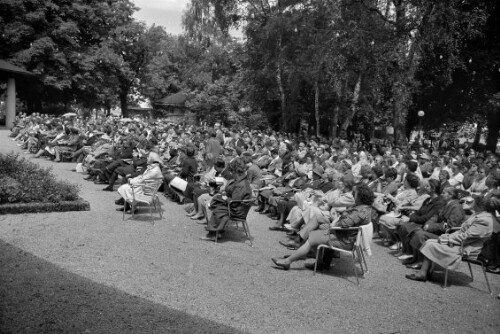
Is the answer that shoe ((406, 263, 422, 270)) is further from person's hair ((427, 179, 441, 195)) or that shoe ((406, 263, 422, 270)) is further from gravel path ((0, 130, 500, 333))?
person's hair ((427, 179, 441, 195))

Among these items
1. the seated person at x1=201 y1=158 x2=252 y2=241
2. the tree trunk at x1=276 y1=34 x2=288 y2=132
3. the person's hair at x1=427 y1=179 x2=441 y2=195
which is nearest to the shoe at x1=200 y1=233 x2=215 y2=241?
A: the seated person at x1=201 y1=158 x2=252 y2=241

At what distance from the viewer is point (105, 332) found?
396cm

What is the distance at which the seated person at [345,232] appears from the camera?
19.7 ft

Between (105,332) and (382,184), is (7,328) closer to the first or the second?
(105,332)

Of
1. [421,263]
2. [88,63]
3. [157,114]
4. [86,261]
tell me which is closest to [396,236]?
[421,263]

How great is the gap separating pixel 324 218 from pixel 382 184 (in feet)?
11.1

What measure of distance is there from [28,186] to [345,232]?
5777 mm

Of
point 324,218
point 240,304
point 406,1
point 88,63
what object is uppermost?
point 406,1

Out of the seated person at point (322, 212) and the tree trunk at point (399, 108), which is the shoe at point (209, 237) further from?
the tree trunk at point (399, 108)

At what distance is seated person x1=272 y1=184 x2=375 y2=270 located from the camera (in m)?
6.00

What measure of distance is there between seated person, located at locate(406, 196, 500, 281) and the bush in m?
6.34

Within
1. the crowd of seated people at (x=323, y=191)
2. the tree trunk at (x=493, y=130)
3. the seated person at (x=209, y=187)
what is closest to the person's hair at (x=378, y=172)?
the crowd of seated people at (x=323, y=191)

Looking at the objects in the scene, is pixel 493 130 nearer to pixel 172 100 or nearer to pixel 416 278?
pixel 416 278

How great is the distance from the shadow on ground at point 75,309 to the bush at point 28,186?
297 centimetres
